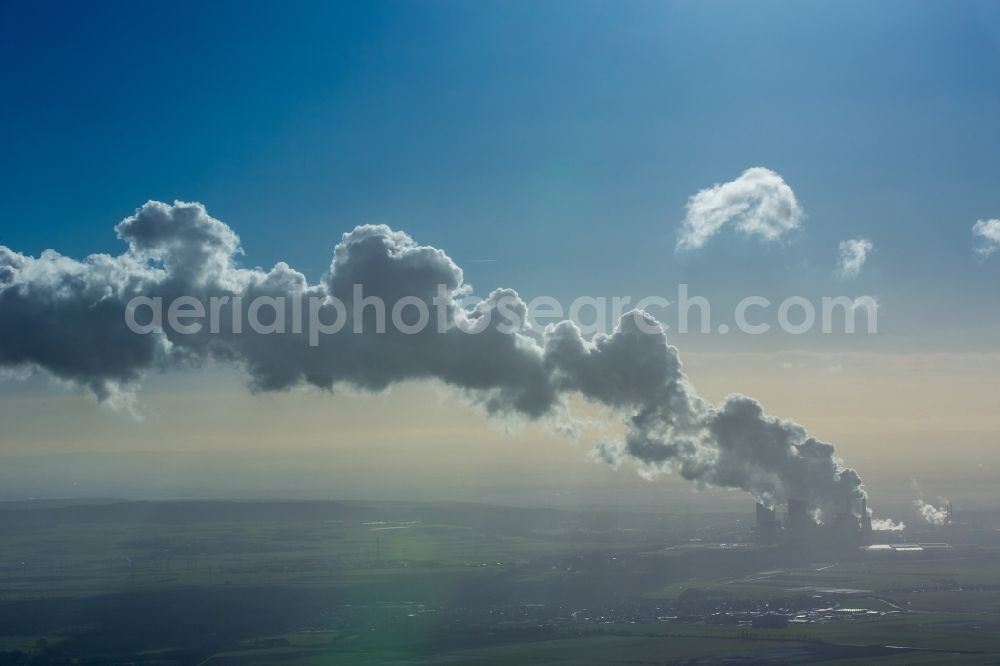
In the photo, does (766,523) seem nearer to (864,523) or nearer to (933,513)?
(864,523)

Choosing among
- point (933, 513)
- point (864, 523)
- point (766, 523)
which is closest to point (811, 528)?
point (766, 523)

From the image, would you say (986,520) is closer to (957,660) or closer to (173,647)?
(957,660)

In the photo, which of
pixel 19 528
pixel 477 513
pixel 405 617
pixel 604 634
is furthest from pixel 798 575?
pixel 19 528

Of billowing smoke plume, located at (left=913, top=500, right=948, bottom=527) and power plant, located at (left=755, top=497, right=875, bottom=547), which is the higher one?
power plant, located at (left=755, top=497, right=875, bottom=547)

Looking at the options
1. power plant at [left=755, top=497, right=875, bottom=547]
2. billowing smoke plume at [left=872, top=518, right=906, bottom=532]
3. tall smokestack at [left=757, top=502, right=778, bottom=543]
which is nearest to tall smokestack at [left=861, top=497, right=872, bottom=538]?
power plant at [left=755, top=497, right=875, bottom=547]

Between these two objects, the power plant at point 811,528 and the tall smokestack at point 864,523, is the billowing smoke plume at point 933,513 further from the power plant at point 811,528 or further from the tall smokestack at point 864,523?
the power plant at point 811,528

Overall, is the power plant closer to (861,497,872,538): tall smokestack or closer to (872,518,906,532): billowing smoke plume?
(861,497,872,538): tall smokestack

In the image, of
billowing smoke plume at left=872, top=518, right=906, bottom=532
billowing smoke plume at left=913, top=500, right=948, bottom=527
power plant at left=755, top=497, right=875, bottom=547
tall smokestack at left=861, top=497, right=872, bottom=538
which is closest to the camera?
power plant at left=755, top=497, right=875, bottom=547

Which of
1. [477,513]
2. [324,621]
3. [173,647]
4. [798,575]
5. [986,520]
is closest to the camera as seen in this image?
[173,647]
